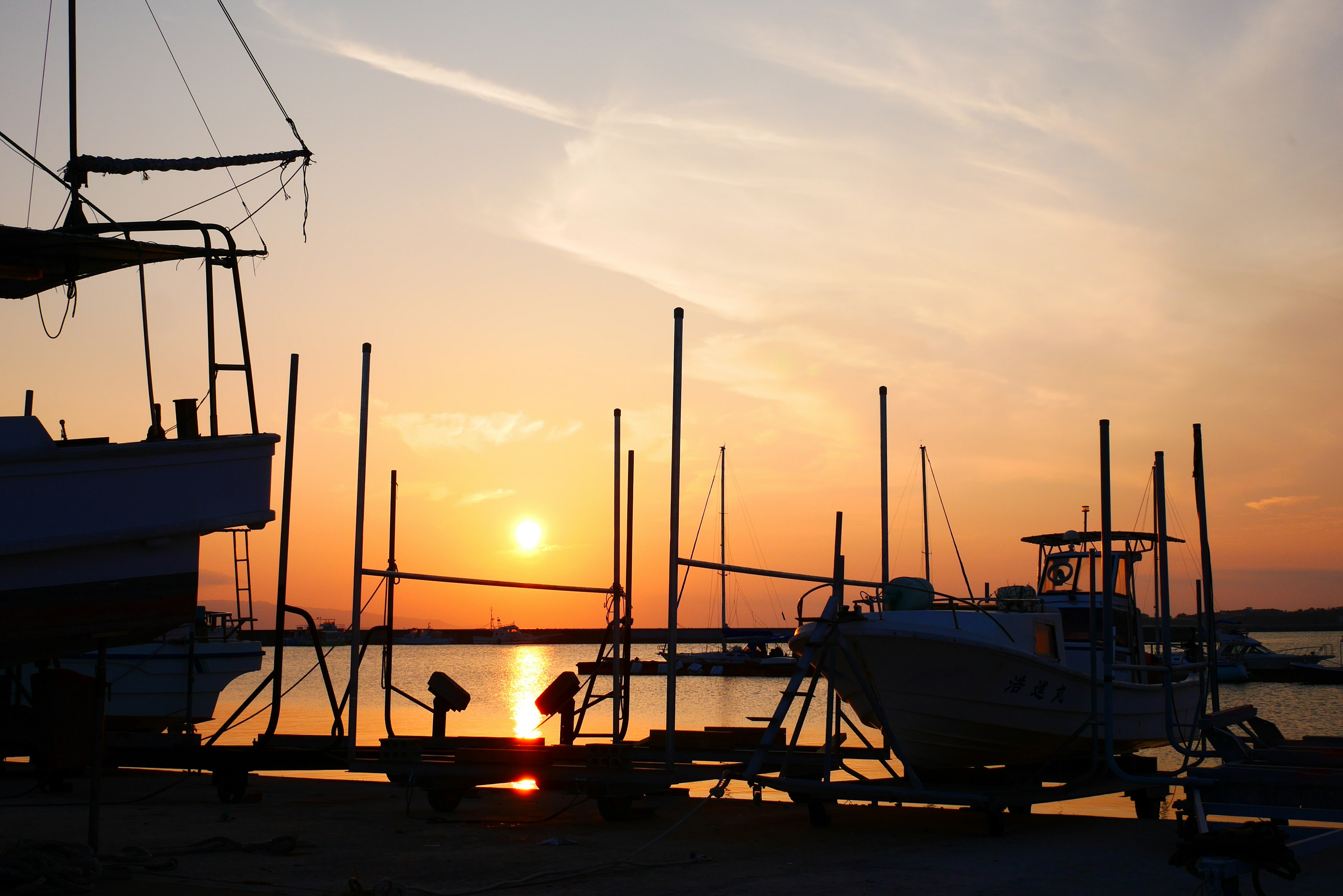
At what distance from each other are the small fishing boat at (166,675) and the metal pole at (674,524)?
1289 centimetres

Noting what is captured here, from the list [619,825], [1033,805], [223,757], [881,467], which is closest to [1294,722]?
[1033,805]

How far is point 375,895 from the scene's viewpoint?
23.8ft

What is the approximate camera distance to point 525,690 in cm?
6956

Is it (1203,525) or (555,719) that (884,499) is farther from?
(555,719)

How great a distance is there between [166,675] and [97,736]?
13.9 m

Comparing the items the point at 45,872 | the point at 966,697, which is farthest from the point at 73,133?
the point at 966,697

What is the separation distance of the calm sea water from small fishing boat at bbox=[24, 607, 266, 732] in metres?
1.14

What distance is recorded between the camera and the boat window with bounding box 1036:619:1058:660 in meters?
12.7

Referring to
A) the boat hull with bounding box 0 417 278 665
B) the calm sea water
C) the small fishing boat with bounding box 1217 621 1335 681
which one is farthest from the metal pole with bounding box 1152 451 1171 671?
the small fishing boat with bounding box 1217 621 1335 681

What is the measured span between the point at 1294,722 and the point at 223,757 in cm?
3835

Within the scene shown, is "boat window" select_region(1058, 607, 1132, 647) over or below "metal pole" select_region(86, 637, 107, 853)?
over

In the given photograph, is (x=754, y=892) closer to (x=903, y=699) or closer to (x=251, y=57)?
(x=903, y=699)

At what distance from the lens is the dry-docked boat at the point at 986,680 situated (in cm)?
1118

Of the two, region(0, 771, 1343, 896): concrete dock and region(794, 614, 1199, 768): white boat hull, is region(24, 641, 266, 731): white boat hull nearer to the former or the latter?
region(0, 771, 1343, 896): concrete dock
